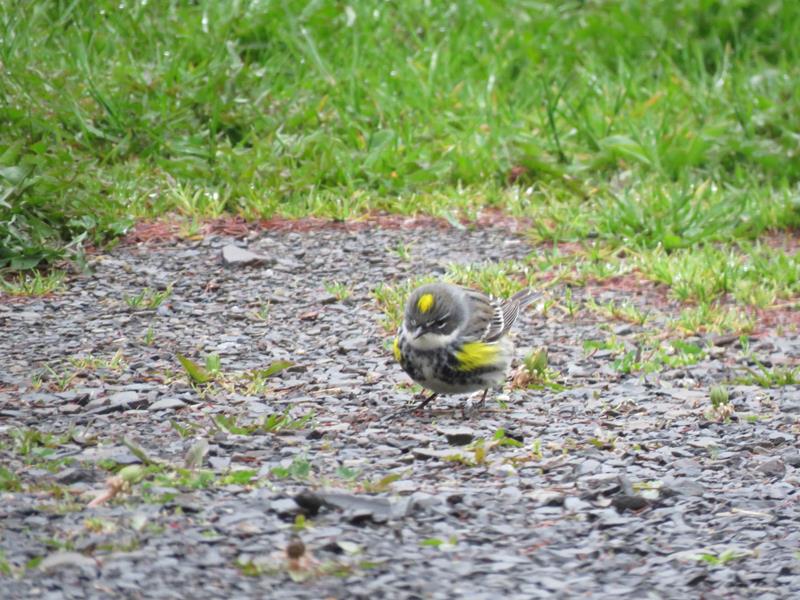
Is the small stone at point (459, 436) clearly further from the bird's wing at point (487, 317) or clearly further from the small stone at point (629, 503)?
the small stone at point (629, 503)

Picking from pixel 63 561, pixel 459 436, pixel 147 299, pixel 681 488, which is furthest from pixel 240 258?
pixel 63 561

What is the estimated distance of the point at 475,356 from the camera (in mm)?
5953

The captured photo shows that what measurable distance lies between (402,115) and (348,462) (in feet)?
16.1

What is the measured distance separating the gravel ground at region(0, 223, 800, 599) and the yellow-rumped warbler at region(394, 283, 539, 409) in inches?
7.4

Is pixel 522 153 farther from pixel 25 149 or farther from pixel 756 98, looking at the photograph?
pixel 25 149

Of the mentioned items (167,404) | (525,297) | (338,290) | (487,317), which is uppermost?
(487,317)

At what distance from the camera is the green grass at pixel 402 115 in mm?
8617

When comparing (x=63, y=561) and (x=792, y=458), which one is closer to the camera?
(x=63, y=561)

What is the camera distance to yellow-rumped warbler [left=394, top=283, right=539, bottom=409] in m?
5.91

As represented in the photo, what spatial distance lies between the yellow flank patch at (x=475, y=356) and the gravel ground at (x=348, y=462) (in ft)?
0.83

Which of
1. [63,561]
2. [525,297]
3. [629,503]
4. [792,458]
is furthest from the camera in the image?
[525,297]

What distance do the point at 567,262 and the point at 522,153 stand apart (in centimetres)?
131

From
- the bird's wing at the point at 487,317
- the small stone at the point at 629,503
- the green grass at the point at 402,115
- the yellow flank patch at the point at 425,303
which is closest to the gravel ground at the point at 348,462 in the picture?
the small stone at the point at 629,503

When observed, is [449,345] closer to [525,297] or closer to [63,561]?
[525,297]
